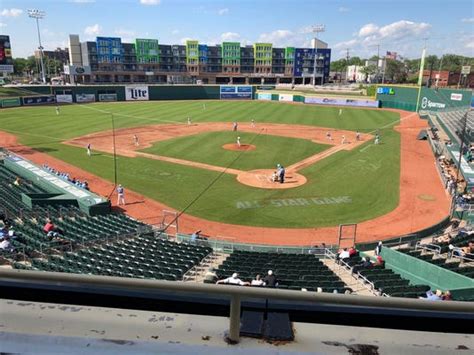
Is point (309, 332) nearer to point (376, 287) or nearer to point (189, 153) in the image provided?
point (376, 287)

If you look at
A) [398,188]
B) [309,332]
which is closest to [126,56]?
[398,188]

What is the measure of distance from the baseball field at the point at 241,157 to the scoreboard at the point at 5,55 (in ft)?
22.4

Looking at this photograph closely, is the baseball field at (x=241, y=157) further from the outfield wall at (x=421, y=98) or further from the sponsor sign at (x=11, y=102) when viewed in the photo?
the outfield wall at (x=421, y=98)

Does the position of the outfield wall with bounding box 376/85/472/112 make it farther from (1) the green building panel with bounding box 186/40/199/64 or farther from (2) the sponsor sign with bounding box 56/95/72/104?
(1) the green building panel with bounding box 186/40/199/64

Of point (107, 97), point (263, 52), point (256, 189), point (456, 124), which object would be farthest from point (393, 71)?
point (256, 189)

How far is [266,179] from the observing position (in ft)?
93.9

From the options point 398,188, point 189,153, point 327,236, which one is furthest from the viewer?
point 189,153

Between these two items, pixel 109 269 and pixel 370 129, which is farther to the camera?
pixel 370 129

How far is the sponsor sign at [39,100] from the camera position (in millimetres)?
68463

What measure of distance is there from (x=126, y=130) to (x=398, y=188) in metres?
32.8

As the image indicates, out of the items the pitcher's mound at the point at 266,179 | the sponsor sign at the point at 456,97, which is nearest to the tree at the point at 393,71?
the sponsor sign at the point at 456,97

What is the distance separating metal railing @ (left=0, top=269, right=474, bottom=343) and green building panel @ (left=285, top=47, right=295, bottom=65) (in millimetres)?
131121

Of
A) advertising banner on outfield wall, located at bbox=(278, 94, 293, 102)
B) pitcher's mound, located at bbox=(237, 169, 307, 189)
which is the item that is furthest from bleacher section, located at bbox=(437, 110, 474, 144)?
advertising banner on outfield wall, located at bbox=(278, 94, 293, 102)

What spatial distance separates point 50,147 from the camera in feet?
127
